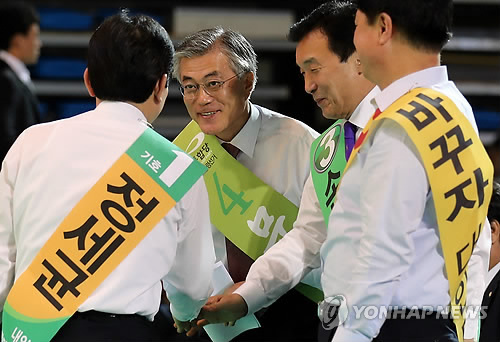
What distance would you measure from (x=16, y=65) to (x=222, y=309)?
2876mm

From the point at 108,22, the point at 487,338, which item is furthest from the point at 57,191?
the point at 487,338

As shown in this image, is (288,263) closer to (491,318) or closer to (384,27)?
(491,318)

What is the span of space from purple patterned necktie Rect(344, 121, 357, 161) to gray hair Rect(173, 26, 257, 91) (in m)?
0.37

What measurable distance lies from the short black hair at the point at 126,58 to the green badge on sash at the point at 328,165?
0.53 m

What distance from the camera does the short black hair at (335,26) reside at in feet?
7.19

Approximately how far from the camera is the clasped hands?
6.95ft

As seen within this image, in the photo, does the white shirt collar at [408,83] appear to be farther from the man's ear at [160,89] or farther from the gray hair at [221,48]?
the gray hair at [221,48]

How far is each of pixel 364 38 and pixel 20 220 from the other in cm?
77

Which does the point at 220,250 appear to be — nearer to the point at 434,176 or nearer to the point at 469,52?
the point at 434,176

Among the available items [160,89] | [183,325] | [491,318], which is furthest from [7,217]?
[491,318]

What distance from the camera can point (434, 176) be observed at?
1538 mm

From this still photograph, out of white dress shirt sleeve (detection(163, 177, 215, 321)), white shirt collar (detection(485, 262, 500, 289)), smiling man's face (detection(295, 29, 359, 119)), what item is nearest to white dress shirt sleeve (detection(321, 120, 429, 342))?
white dress shirt sleeve (detection(163, 177, 215, 321))

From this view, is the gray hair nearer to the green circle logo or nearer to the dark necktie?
the green circle logo

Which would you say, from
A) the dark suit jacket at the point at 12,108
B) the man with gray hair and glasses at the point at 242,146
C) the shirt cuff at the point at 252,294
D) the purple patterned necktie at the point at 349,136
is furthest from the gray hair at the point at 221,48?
the dark suit jacket at the point at 12,108
